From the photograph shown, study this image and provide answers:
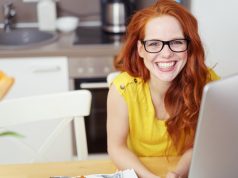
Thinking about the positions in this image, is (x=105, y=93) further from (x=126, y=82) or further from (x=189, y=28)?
(x=189, y=28)

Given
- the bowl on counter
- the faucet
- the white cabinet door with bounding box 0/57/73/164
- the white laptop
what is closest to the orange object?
the white laptop

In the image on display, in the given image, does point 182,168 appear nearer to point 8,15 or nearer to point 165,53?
point 165,53

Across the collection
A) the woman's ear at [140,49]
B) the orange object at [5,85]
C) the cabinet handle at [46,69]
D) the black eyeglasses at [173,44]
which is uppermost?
the orange object at [5,85]

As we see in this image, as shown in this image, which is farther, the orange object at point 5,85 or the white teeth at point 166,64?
the white teeth at point 166,64

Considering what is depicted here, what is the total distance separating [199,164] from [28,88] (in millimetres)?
1583

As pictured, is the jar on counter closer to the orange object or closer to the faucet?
the faucet

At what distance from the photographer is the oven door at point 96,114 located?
7.20 ft

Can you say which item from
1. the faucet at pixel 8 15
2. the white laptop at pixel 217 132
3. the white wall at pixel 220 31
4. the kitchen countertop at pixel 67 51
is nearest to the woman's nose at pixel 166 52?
the white laptop at pixel 217 132

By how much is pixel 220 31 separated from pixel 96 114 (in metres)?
0.84

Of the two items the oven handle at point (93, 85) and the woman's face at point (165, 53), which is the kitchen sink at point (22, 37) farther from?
the woman's face at point (165, 53)

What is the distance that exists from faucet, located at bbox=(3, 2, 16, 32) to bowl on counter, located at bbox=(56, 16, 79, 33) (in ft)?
1.00

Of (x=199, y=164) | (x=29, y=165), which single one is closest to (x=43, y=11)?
(x=29, y=165)

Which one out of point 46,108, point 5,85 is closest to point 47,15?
point 46,108

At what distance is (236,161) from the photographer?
0.80m
